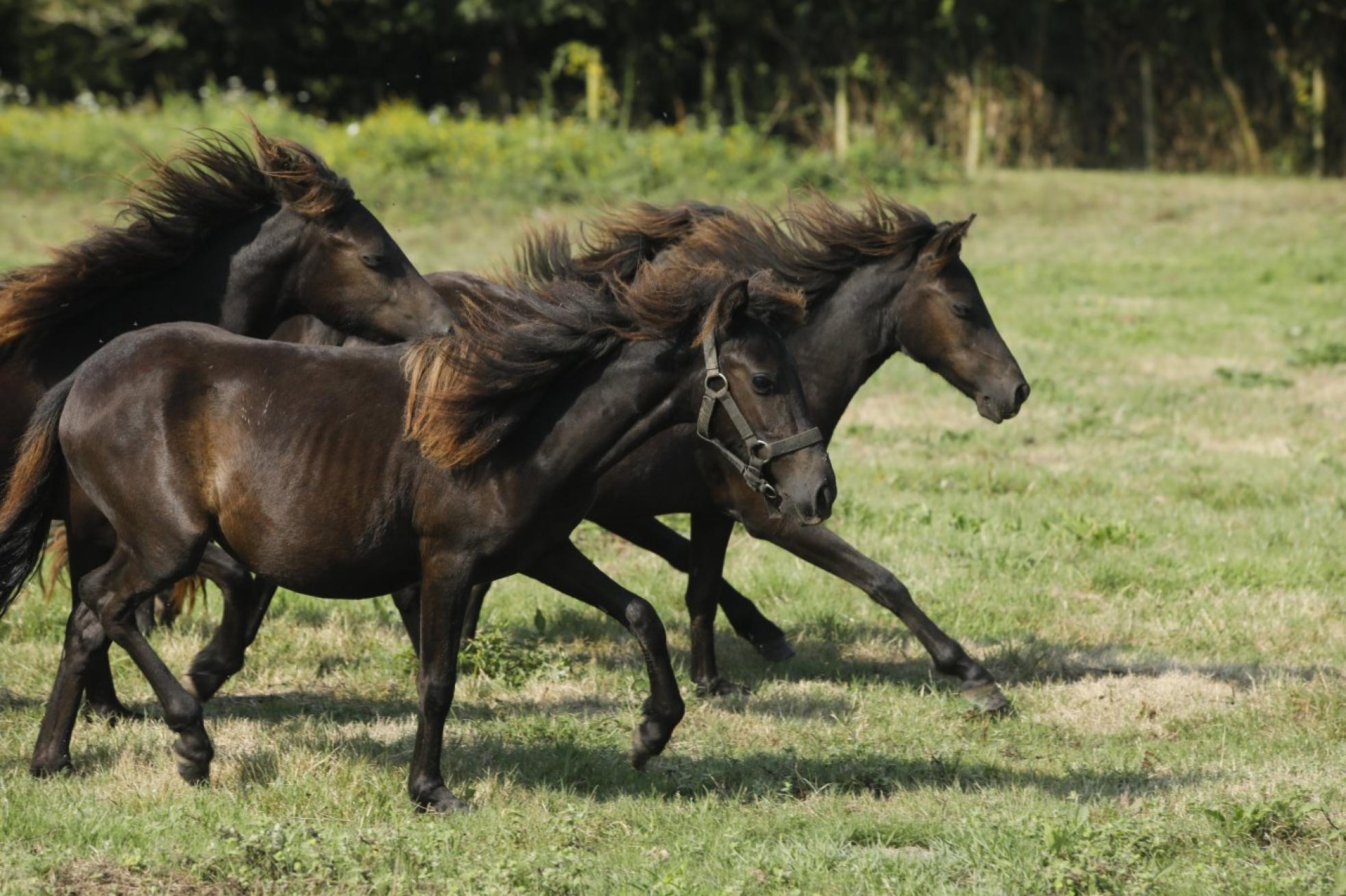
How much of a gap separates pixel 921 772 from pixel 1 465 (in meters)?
3.46

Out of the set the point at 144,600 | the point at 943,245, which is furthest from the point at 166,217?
the point at 943,245

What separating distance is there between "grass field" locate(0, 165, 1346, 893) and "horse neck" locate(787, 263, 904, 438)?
1.24 metres

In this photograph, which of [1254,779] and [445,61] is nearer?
[1254,779]

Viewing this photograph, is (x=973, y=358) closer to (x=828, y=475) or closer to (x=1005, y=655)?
(x=1005, y=655)

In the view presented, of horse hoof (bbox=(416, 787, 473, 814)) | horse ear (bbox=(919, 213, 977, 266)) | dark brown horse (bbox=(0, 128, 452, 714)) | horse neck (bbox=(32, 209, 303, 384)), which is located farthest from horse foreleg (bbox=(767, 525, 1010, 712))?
horse neck (bbox=(32, 209, 303, 384))

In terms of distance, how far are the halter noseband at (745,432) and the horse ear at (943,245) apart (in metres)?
2.19

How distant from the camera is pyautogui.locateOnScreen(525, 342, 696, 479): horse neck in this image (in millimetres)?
4977

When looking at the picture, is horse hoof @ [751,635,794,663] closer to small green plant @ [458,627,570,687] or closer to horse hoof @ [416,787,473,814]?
small green plant @ [458,627,570,687]

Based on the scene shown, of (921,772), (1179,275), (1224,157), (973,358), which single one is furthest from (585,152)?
(921,772)

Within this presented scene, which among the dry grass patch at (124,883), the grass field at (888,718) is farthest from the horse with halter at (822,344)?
the dry grass patch at (124,883)

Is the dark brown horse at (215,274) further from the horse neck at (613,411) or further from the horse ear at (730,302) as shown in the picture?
the horse ear at (730,302)

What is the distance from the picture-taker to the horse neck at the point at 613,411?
196 inches

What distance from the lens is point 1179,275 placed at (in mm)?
17609

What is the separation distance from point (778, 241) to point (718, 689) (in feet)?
6.40
